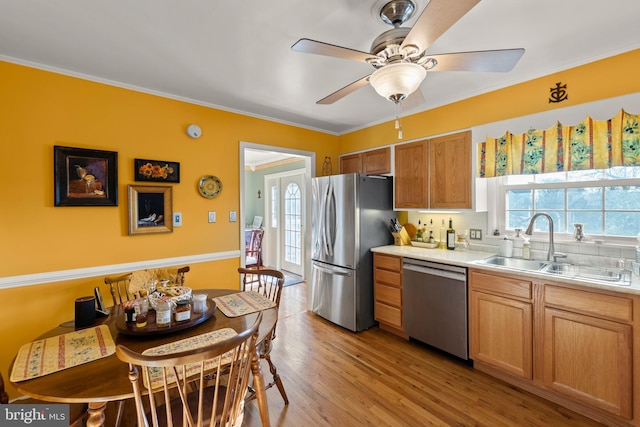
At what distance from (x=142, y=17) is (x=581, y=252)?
3509 millimetres

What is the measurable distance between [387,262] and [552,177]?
165 centimetres

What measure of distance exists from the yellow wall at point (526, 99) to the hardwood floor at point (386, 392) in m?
2.23

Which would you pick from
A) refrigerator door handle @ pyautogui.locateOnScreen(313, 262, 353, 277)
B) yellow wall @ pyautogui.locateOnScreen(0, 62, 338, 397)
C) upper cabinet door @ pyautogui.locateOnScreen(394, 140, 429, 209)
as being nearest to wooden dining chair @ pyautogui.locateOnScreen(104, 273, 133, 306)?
yellow wall @ pyautogui.locateOnScreen(0, 62, 338, 397)

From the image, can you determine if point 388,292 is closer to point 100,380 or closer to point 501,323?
point 501,323

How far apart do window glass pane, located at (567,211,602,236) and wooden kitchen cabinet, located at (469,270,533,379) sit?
0.80 metres

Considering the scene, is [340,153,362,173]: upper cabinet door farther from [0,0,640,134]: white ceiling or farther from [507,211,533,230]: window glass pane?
[507,211,533,230]: window glass pane

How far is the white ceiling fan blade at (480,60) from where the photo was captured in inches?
53.1

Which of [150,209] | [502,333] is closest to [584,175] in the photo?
[502,333]

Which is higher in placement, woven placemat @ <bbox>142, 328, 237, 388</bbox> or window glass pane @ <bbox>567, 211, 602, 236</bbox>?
window glass pane @ <bbox>567, 211, 602, 236</bbox>

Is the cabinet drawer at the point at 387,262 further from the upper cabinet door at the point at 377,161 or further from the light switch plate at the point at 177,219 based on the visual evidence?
the light switch plate at the point at 177,219

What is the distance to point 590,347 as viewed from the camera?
181cm

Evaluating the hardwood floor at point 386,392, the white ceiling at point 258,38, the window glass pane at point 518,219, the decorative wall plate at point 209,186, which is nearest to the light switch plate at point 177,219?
the decorative wall plate at point 209,186

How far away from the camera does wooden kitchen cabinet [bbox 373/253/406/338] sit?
9.53 ft

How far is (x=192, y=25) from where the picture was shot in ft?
5.49
